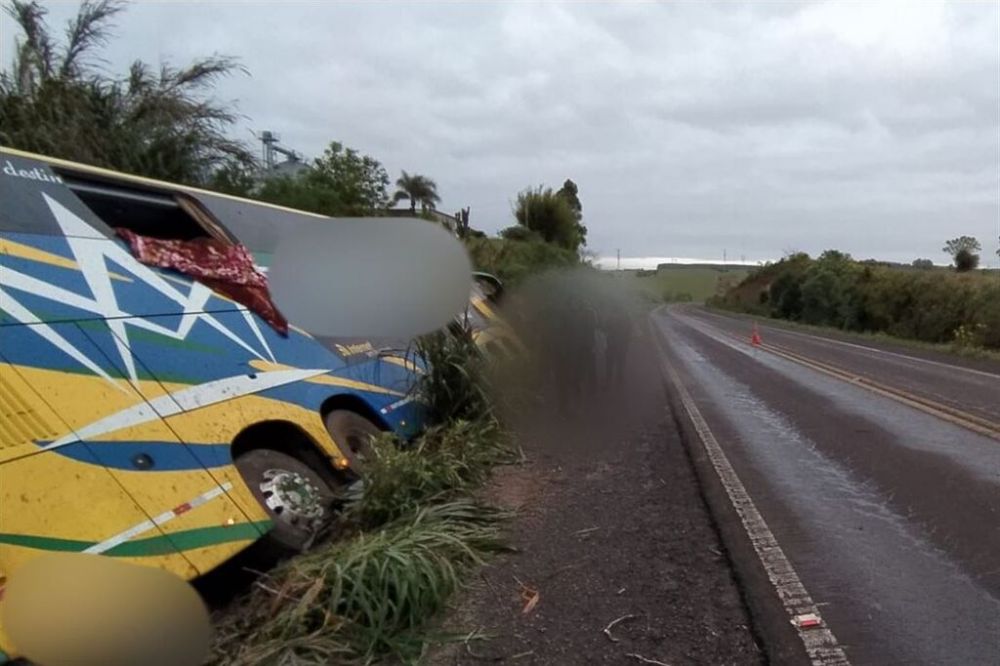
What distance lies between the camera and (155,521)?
3.81 metres

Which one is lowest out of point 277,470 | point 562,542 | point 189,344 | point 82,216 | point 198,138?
point 562,542

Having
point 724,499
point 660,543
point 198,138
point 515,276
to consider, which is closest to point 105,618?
point 660,543

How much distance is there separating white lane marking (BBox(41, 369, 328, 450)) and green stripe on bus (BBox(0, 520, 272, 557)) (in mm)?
400

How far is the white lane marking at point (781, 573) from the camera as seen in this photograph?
3.77 metres

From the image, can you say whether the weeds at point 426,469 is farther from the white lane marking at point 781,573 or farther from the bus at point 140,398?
the white lane marking at point 781,573

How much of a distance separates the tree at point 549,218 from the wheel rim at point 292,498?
597 centimetres

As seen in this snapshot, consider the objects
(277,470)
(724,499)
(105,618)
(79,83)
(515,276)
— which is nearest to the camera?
(105,618)

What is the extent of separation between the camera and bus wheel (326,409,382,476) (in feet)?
19.2

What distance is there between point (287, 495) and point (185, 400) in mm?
824

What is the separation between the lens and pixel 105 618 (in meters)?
3.20

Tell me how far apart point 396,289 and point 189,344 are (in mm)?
1420

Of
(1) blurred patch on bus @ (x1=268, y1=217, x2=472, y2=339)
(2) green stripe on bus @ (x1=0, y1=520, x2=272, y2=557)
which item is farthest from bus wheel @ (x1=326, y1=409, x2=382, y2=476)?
(2) green stripe on bus @ (x1=0, y1=520, x2=272, y2=557)

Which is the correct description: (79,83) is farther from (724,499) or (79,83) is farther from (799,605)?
(799,605)

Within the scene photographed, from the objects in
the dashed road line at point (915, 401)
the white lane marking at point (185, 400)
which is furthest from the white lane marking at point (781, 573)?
the dashed road line at point (915, 401)
